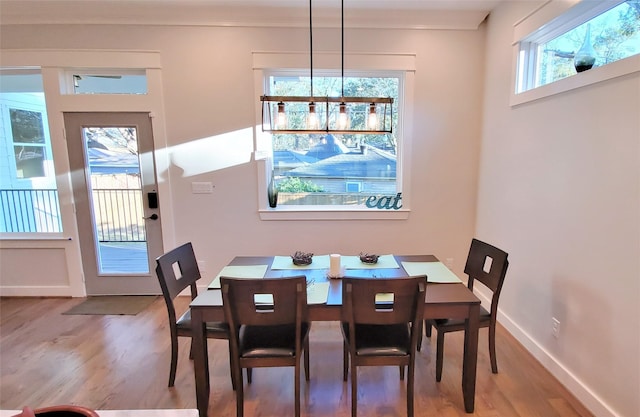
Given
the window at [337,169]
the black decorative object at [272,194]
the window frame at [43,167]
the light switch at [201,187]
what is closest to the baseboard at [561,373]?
the window at [337,169]

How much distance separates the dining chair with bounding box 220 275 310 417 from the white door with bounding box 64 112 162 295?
6.97 ft

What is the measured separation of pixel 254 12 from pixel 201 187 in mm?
1764

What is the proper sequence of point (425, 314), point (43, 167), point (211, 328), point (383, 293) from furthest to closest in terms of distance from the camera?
point (43, 167), point (211, 328), point (425, 314), point (383, 293)

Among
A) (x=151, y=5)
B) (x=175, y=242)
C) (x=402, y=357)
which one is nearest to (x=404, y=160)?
(x=402, y=357)

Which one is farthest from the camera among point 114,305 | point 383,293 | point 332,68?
point 114,305

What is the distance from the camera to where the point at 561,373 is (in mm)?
2064

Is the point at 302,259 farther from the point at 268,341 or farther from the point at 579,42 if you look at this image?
the point at 579,42

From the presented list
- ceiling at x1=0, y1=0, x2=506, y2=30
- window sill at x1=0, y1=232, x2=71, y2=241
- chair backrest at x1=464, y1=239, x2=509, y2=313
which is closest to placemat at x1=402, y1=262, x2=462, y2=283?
chair backrest at x1=464, y1=239, x2=509, y2=313

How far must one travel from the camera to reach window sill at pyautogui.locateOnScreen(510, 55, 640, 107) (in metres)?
1.57

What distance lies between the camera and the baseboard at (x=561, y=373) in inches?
70.2

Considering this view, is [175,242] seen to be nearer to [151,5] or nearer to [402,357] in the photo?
[151,5]

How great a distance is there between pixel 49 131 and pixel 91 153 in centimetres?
42

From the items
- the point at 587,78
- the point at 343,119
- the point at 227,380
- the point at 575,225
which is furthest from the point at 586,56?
the point at 227,380

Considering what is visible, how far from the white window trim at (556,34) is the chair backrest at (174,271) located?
2.75 meters
